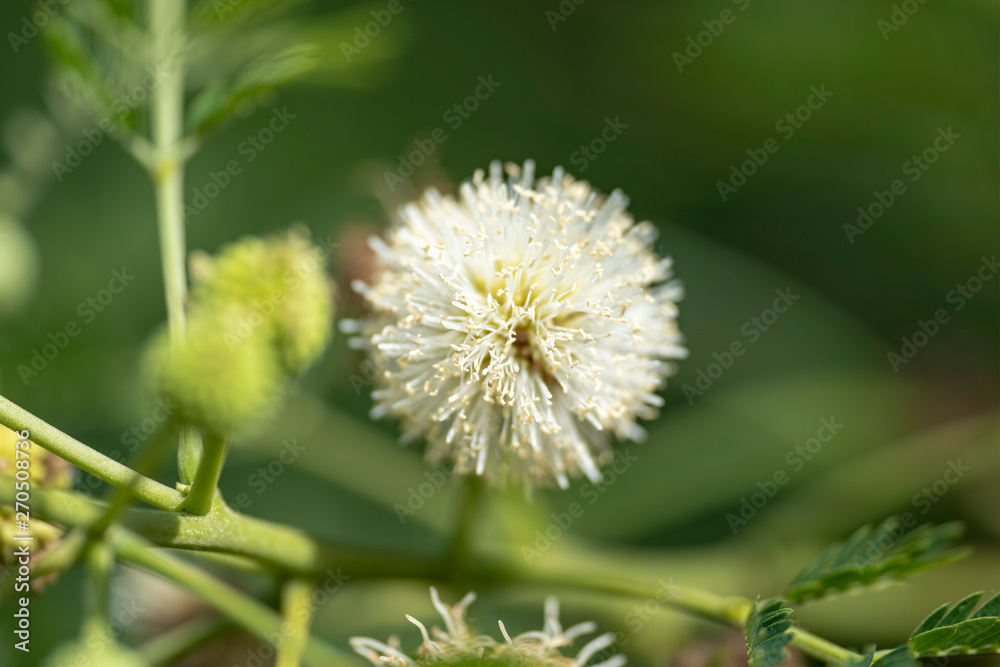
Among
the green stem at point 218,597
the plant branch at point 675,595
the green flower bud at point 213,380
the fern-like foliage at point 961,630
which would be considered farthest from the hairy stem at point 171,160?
the fern-like foliage at point 961,630

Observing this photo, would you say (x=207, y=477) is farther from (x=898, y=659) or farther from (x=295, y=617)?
(x=898, y=659)

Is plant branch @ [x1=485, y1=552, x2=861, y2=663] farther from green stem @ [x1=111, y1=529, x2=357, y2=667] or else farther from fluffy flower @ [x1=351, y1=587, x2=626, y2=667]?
Answer: green stem @ [x1=111, y1=529, x2=357, y2=667]

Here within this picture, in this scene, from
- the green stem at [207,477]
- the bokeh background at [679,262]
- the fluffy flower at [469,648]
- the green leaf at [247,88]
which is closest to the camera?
the green stem at [207,477]

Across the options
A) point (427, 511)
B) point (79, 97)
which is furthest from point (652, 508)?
point (79, 97)

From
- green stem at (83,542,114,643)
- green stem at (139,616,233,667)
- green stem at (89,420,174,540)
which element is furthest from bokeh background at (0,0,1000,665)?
green stem at (89,420,174,540)

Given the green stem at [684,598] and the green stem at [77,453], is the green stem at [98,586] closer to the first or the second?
the green stem at [77,453]

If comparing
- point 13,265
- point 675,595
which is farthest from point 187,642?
point 13,265
